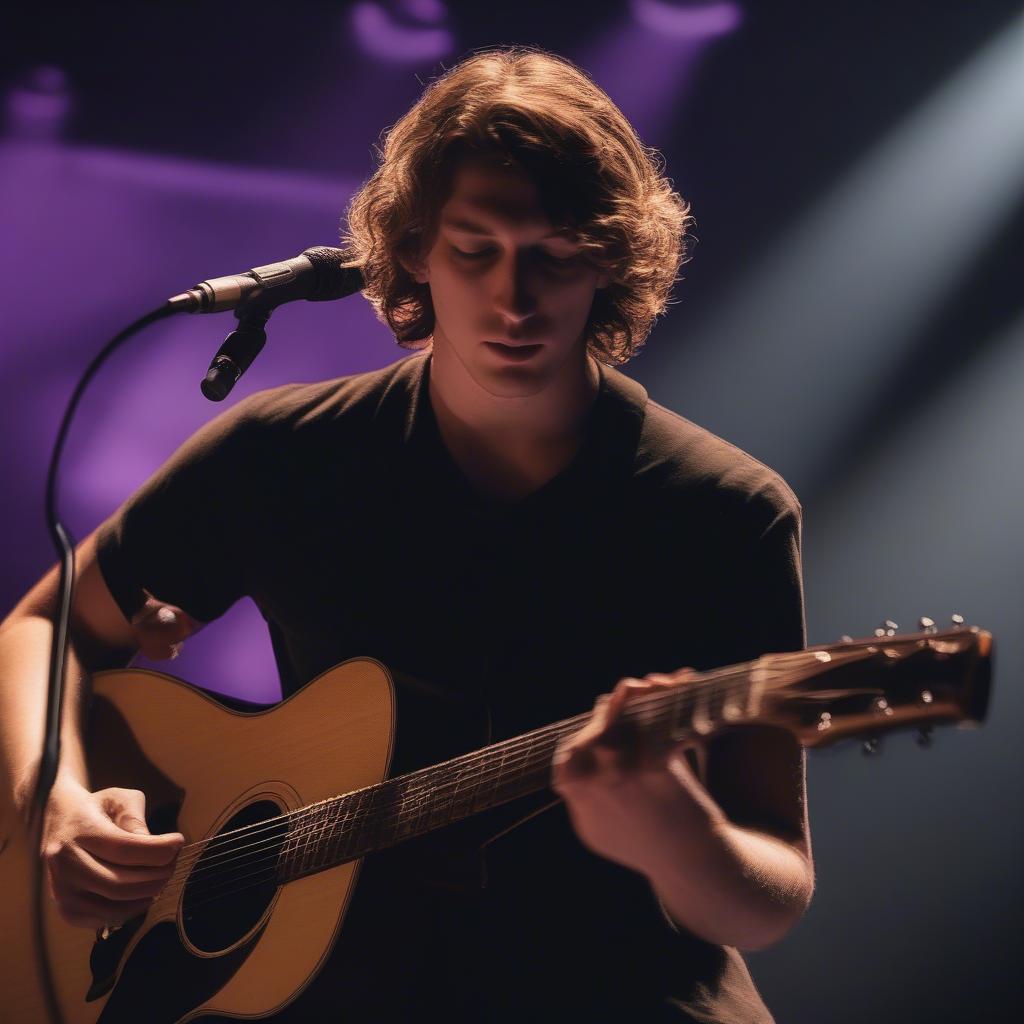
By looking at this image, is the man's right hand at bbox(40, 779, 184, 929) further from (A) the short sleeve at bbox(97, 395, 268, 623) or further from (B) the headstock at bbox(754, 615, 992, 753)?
(B) the headstock at bbox(754, 615, 992, 753)

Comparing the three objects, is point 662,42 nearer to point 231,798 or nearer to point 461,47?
point 461,47

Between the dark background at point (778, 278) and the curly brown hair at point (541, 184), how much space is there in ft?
2.54

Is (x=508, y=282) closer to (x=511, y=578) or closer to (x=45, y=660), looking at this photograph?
(x=511, y=578)

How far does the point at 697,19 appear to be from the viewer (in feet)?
9.09

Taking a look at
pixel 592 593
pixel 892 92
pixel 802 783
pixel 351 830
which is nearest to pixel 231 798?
pixel 351 830

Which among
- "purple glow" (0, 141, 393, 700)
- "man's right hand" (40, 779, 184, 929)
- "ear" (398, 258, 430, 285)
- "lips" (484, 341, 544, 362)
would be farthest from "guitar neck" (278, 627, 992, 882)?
"purple glow" (0, 141, 393, 700)

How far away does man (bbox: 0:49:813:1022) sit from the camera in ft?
5.09

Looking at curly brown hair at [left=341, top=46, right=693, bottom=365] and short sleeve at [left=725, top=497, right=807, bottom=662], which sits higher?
curly brown hair at [left=341, top=46, right=693, bottom=365]

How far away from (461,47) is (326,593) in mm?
1737

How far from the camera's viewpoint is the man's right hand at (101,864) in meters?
1.65

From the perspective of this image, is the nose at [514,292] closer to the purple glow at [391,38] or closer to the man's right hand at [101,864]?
the man's right hand at [101,864]

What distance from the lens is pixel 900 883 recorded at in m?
2.80

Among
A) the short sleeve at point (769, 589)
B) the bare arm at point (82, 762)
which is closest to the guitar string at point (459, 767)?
the bare arm at point (82, 762)

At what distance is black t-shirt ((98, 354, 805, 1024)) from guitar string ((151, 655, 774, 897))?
2.0 inches
